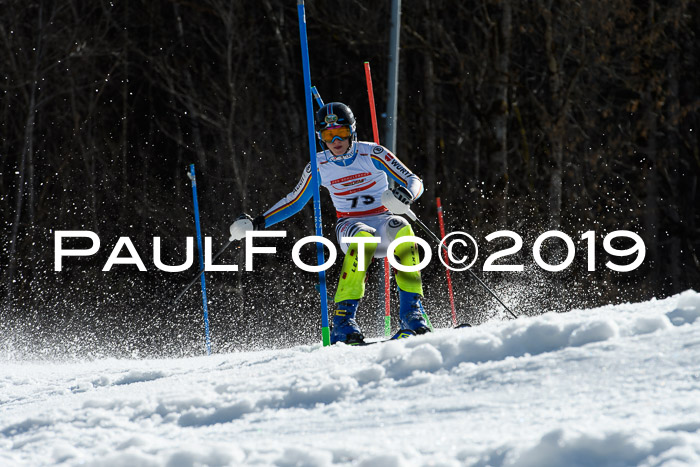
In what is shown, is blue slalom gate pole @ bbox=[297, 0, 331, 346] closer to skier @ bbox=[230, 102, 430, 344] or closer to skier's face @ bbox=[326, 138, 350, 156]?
skier @ bbox=[230, 102, 430, 344]

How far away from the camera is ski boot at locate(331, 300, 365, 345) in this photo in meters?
4.83

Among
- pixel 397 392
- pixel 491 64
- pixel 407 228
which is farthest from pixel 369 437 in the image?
pixel 491 64

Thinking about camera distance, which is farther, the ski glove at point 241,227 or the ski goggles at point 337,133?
the ski glove at point 241,227

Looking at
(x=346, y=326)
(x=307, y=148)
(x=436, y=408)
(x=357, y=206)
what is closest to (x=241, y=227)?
(x=357, y=206)

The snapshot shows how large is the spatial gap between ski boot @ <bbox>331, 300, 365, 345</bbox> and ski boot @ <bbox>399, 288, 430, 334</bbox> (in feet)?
0.95

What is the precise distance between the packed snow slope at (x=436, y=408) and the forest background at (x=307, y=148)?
29.3ft

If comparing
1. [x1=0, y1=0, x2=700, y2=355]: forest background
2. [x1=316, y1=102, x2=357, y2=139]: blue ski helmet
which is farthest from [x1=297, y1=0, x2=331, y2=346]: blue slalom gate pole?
[x1=0, y1=0, x2=700, y2=355]: forest background

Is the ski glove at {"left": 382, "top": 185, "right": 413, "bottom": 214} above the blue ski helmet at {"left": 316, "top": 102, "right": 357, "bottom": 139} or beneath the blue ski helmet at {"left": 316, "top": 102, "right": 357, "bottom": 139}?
beneath

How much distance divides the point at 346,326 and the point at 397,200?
0.80 metres

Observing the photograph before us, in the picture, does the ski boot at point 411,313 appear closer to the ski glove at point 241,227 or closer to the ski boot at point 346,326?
the ski boot at point 346,326

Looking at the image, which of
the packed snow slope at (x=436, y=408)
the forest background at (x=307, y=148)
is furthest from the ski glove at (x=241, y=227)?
the forest background at (x=307, y=148)

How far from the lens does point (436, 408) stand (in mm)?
2533

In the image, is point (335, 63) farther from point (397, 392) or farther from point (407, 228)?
point (397, 392)

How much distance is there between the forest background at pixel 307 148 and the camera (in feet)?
45.1
